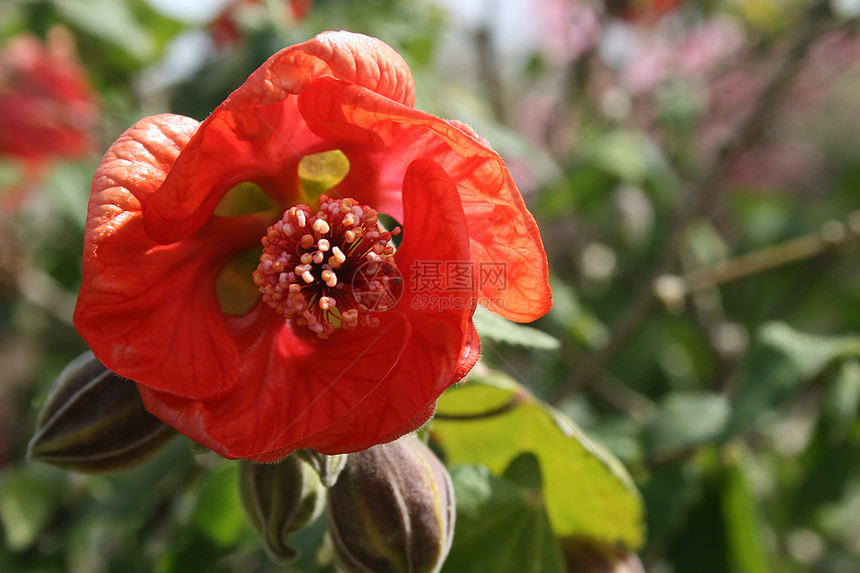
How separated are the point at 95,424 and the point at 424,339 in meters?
0.34

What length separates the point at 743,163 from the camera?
2537 mm

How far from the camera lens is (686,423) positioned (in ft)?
3.79

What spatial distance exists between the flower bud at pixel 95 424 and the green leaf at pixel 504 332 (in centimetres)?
33

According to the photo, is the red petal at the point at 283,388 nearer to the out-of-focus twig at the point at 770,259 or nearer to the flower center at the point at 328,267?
the flower center at the point at 328,267

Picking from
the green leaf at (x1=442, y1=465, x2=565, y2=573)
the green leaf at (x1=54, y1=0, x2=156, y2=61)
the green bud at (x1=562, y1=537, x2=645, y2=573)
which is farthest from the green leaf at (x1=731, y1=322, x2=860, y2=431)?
the green leaf at (x1=54, y1=0, x2=156, y2=61)

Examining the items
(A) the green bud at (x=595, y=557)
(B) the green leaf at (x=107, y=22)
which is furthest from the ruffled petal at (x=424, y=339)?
(B) the green leaf at (x=107, y=22)

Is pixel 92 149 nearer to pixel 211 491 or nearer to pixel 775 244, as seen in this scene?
pixel 211 491

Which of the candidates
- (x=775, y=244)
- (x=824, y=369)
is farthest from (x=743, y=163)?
(x=824, y=369)

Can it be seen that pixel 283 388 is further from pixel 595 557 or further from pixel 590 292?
pixel 590 292

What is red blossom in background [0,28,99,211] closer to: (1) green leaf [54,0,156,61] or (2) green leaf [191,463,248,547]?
(1) green leaf [54,0,156,61]

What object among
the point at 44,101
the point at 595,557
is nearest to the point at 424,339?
the point at 595,557

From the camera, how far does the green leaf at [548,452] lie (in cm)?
86

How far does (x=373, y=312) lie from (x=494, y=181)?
18 centimetres

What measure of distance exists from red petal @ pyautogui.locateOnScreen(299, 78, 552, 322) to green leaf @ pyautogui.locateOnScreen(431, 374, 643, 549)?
214 millimetres
